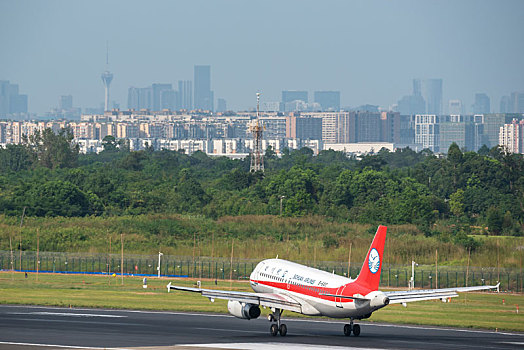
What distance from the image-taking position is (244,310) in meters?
58.5

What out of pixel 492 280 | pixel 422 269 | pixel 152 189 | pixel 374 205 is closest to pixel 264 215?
pixel 374 205

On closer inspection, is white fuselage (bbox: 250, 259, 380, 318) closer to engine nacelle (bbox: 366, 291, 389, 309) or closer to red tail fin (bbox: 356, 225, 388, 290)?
engine nacelle (bbox: 366, 291, 389, 309)

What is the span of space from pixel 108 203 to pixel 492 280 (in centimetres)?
8960

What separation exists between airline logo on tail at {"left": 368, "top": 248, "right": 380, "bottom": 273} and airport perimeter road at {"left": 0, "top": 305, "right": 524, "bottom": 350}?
14.6ft

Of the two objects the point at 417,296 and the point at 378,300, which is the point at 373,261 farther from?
the point at 417,296

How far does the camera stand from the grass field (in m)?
71.9

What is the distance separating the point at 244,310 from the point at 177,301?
2619cm

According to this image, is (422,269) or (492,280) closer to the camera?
(492,280)

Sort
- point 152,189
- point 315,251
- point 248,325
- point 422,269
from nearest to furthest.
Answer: point 248,325 → point 422,269 → point 315,251 → point 152,189

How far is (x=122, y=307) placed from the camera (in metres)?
77.8

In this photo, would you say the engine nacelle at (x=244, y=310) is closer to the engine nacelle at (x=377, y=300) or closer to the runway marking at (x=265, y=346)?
the runway marking at (x=265, y=346)

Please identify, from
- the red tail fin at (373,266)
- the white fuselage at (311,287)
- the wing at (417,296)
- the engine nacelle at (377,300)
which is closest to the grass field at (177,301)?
the white fuselage at (311,287)

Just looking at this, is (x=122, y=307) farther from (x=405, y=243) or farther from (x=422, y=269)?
(x=405, y=243)

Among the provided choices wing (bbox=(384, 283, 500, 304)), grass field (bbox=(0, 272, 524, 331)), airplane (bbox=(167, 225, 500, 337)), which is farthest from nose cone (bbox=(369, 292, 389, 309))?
grass field (bbox=(0, 272, 524, 331))
